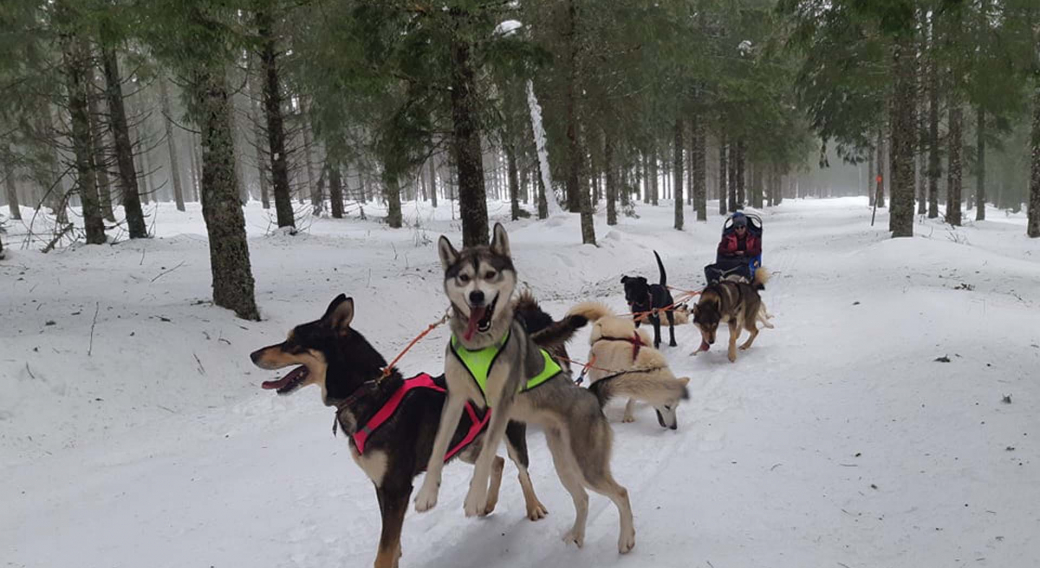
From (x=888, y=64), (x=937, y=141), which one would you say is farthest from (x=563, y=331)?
(x=937, y=141)

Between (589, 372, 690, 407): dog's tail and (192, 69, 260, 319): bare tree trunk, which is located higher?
(192, 69, 260, 319): bare tree trunk

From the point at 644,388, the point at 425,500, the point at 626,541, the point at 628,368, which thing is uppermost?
the point at 644,388

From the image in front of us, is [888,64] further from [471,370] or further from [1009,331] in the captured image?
[471,370]

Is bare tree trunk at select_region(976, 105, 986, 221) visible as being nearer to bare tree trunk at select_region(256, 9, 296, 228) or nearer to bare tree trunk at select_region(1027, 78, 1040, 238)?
bare tree trunk at select_region(1027, 78, 1040, 238)

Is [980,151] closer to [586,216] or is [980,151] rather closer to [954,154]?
[954,154]

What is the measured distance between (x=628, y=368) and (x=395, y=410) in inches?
120

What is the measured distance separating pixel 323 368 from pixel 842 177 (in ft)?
473

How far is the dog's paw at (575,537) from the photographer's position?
12.2 ft

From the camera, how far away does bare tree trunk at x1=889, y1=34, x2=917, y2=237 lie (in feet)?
50.1

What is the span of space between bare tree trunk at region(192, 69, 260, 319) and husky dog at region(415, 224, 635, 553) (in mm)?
6247

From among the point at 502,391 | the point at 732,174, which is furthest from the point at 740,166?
the point at 502,391

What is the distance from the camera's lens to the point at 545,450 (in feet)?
17.3

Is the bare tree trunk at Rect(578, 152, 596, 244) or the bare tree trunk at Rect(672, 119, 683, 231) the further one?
the bare tree trunk at Rect(672, 119, 683, 231)

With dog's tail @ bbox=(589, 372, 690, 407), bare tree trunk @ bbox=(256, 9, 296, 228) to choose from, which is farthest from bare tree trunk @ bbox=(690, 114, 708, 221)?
dog's tail @ bbox=(589, 372, 690, 407)
